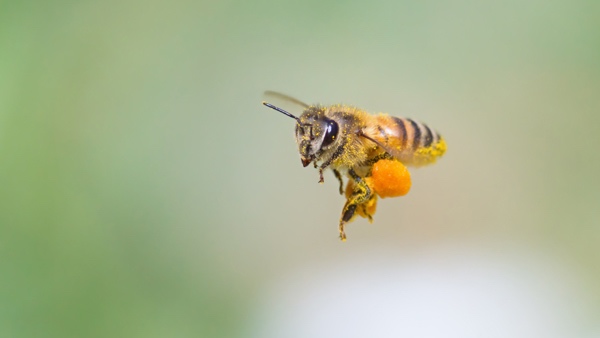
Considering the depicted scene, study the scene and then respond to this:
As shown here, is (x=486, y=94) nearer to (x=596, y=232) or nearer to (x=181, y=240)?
(x=596, y=232)

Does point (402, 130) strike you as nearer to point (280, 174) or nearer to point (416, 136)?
point (416, 136)

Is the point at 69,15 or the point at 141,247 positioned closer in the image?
the point at 141,247

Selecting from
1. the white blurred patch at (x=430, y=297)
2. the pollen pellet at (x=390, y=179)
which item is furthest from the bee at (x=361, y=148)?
the white blurred patch at (x=430, y=297)

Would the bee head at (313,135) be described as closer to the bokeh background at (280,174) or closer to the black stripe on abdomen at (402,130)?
the black stripe on abdomen at (402,130)

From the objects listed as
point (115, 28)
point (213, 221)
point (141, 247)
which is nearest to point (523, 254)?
point (213, 221)

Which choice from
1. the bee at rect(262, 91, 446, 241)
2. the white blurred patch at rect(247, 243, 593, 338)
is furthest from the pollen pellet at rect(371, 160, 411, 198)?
the white blurred patch at rect(247, 243, 593, 338)

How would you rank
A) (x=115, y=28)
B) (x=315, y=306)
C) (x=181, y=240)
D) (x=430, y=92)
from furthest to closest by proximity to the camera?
1. (x=430, y=92)
2. (x=115, y=28)
3. (x=181, y=240)
4. (x=315, y=306)

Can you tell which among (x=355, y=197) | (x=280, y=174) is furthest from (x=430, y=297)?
(x=355, y=197)

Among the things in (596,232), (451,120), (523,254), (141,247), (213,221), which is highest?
(451,120)
